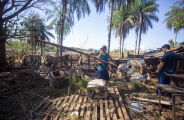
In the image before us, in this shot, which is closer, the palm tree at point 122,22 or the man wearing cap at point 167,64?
the man wearing cap at point 167,64

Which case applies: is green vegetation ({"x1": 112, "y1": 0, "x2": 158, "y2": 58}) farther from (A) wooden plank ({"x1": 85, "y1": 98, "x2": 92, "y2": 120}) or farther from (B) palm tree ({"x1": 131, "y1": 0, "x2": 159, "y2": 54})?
(A) wooden plank ({"x1": 85, "y1": 98, "x2": 92, "y2": 120})

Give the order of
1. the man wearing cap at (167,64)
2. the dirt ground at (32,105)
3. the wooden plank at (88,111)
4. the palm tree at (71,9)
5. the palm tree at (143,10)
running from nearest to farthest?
1. the wooden plank at (88,111)
2. the dirt ground at (32,105)
3. the man wearing cap at (167,64)
4. the palm tree at (71,9)
5. the palm tree at (143,10)

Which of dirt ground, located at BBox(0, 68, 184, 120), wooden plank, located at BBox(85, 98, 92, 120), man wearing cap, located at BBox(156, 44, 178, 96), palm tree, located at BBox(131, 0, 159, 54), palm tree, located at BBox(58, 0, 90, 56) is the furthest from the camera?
palm tree, located at BBox(131, 0, 159, 54)

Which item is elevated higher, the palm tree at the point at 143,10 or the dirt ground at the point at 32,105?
the palm tree at the point at 143,10

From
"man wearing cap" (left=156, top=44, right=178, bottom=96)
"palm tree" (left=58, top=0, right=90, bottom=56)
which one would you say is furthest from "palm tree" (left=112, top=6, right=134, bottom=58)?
"man wearing cap" (left=156, top=44, right=178, bottom=96)

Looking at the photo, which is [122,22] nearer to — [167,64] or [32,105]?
[167,64]

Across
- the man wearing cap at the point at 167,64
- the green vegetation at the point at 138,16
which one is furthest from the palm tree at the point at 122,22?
the man wearing cap at the point at 167,64

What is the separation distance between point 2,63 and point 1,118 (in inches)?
130

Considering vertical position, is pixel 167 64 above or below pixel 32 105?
above

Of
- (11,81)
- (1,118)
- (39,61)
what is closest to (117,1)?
(39,61)

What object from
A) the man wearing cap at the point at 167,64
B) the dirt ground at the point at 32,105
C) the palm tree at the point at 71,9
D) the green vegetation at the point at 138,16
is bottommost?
the dirt ground at the point at 32,105

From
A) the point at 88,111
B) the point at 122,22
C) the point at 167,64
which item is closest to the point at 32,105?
the point at 88,111

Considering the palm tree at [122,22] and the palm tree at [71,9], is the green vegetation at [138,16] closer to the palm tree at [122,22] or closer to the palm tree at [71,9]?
the palm tree at [122,22]

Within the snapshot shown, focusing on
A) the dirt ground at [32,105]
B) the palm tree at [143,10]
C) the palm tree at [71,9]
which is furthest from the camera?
the palm tree at [143,10]
